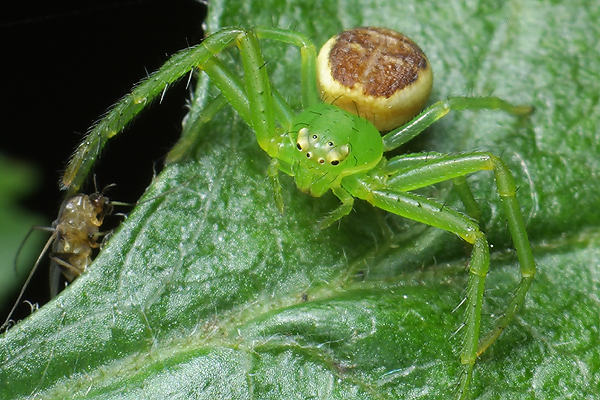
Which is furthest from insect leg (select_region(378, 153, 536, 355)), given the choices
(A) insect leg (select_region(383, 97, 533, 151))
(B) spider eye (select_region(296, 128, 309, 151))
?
(B) spider eye (select_region(296, 128, 309, 151))

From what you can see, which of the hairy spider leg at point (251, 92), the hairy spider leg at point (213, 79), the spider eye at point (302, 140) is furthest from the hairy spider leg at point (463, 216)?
the hairy spider leg at point (213, 79)

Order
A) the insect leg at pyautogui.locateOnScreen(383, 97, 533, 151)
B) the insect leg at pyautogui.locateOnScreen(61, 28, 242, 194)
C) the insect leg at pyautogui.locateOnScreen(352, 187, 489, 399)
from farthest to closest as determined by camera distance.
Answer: the insect leg at pyautogui.locateOnScreen(383, 97, 533, 151) → the insect leg at pyautogui.locateOnScreen(61, 28, 242, 194) → the insect leg at pyautogui.locateOnScreen(352, 187, 489, 399)

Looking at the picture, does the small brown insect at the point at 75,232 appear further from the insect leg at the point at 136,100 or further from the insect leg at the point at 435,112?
the insect leg at the point at 435,112

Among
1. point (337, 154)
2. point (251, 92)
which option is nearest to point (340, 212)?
point (337, 154)

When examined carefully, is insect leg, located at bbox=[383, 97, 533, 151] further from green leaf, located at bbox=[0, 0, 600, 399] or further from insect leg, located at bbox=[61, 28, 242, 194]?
insect leg, located at bbox=[61, 28, 242, 194]

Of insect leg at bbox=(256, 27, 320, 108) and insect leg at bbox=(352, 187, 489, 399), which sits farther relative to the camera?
insect leg at bbox=(256, 27, 320, 108)

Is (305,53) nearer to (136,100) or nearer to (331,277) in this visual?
(136,100)
